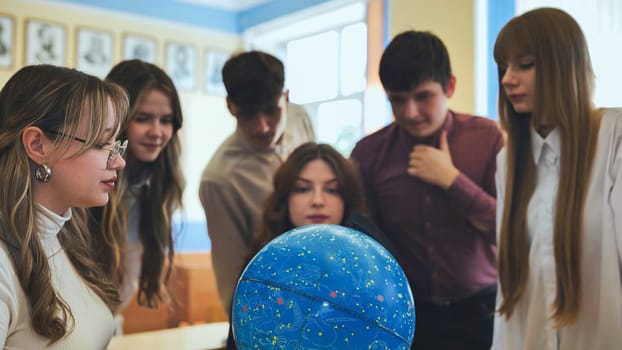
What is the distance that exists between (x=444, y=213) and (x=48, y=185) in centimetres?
140

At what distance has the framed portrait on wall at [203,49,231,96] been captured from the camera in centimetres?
800

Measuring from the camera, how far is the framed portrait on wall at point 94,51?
714 cm

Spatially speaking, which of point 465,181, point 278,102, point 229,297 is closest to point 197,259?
point 229,297

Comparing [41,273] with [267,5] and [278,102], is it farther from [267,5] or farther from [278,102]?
[267,5]

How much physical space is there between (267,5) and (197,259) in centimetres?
362

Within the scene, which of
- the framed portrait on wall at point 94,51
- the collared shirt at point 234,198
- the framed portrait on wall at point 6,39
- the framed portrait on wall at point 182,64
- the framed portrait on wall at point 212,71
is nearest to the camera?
the collared shirt at point 234,198

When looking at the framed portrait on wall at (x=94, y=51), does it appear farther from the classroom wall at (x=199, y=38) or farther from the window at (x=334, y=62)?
the window at (x=334, y=62)

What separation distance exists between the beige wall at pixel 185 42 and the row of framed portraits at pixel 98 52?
0.05 metres

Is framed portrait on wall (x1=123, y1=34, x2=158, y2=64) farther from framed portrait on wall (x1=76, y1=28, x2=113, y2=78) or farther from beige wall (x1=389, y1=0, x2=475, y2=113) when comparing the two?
beige wall (x1=389, y1=0, x2=475, y2=113)

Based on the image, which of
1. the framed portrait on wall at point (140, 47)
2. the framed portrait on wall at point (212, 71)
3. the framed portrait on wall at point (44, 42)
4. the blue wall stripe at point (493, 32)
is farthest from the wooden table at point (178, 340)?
the framed portrait on wall at point (212, 71)

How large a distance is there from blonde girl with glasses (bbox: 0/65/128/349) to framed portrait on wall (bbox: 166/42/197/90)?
6.33 meters

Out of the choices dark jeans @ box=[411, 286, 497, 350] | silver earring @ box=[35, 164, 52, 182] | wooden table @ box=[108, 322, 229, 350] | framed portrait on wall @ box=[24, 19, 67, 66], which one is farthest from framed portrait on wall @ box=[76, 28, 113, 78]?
silver earring @ box=[35, 164, 52, 182]

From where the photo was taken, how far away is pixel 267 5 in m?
7.89

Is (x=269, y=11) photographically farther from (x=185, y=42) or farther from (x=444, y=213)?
(x=444, y=213)
